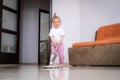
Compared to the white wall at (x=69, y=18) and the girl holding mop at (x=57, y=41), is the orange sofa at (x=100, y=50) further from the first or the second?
the girl holding mop at (x=57, y=41)

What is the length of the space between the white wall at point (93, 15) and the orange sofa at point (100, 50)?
0.76 ft

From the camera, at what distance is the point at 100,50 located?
4785 millimetres

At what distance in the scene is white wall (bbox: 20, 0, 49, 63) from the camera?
889 cm

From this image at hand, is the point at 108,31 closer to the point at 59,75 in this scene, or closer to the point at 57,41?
the point at 57,41

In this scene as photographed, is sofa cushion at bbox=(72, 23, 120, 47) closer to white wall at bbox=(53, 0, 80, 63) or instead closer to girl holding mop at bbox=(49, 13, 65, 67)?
white wall at bbox=(53, 0, 80, 63)

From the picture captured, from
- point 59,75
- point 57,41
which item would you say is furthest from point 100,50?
point 59,75

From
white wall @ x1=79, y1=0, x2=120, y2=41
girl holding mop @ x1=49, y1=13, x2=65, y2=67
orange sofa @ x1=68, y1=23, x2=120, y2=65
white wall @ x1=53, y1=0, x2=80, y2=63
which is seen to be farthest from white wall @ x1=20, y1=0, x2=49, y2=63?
girl holding mop @ x1=49, y1=13, x2=65, y2=67

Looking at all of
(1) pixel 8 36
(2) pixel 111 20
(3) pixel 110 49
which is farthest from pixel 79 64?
(1) pixel 8 36

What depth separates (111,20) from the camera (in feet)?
19.4

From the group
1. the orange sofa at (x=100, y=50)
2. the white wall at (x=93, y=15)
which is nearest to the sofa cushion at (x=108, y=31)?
the orange sofa at (x=100, y=50)

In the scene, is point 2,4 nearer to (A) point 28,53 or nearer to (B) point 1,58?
(B) point 1,58

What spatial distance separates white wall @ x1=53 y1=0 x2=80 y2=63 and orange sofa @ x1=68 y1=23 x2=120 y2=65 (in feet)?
1.95

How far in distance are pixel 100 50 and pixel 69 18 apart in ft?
5.64

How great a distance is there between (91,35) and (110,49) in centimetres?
157
